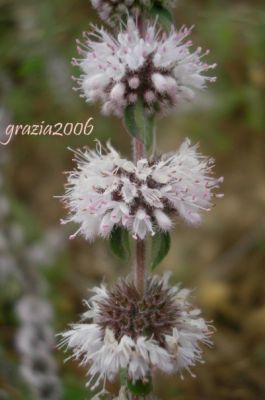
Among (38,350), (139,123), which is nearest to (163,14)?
(139,123)

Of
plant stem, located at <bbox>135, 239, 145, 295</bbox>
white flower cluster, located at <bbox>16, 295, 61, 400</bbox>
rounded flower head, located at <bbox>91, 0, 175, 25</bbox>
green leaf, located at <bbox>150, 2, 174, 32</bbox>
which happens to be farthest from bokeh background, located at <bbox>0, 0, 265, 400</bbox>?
plant stem, located at <bbox>135, 239, 145, 295</bbox>

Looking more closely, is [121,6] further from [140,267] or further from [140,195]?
[140,267]

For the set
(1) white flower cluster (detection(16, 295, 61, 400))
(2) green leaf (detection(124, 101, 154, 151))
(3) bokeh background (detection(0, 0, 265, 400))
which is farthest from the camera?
(3) bokeh background (detection(0, 0, 265, 400))

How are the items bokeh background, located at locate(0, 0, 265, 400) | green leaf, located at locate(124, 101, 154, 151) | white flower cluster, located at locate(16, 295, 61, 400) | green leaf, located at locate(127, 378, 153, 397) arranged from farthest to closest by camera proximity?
1. bokeh background, located at locate(0, 0, 265, 400)
2. white flower cluster, located at locate(16, 295, 61, 400)
3. green leaf, located at locate(127, 378, 153, 397)
4. green leaf, located at locate(124, 101, 154, 151)

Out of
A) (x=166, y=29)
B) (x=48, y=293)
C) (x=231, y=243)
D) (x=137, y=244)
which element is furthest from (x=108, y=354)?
(x=231, y=243)

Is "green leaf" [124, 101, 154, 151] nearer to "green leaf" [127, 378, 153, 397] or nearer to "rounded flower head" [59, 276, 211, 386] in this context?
"rounded flower head" [59, 276, 211, 386]
